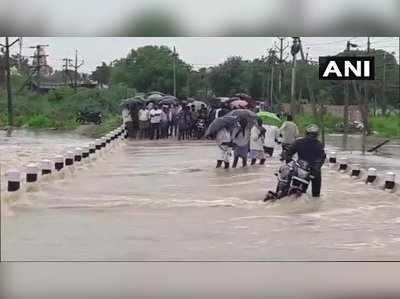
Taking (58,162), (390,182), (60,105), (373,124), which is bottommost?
(390,182)

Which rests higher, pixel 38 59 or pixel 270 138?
pixel 38 59

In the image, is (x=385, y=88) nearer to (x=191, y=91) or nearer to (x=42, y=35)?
(x=191, y=91)

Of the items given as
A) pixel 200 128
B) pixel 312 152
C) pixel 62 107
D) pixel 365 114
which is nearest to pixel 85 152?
pixel 62 107

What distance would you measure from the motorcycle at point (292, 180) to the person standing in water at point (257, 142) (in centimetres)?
14

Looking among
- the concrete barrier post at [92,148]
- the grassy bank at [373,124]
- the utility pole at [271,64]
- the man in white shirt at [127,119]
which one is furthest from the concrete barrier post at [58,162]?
the grassy bank at [373,124]

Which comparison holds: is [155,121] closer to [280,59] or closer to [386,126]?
[280,59]

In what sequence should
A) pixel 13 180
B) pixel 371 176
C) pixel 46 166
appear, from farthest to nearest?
pixel 371 176 < pixel 46 166 < pixel 13 180

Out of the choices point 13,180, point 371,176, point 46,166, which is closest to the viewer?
point 13,180

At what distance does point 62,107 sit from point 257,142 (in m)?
1.10

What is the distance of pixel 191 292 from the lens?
17.2ft

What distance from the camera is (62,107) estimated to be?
17.1ft

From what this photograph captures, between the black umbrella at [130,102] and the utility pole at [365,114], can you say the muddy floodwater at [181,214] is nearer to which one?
the utility pole at [365,114]

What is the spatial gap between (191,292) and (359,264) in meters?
0.94

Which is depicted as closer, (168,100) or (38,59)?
(38,59)
